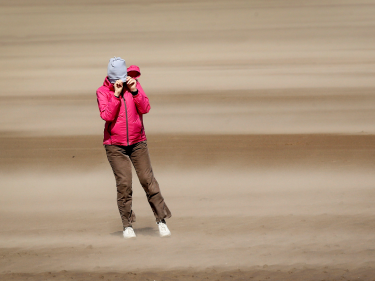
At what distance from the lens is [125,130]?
5.28 m

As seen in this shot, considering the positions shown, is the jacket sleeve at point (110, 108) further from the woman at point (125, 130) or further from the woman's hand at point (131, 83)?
the woman's hand at point (131, 83)

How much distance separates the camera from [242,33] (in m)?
13.5

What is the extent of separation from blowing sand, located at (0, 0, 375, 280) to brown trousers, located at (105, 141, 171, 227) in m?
0.34

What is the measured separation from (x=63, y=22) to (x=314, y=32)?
617cm

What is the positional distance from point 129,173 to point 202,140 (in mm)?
3727

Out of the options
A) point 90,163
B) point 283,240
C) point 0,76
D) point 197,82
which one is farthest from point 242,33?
point 283,240

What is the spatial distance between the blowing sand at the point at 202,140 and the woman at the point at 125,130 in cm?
45

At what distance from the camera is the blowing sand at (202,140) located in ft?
17.0

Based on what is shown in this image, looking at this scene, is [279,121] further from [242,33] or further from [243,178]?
[242,33]

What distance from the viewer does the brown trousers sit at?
5.38 metres

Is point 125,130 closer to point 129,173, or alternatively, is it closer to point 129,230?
point 129,173

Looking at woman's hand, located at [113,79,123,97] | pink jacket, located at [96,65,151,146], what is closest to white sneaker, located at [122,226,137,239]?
pink jacket, located at [96,65,151,146]

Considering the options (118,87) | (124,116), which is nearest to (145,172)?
(124,116)

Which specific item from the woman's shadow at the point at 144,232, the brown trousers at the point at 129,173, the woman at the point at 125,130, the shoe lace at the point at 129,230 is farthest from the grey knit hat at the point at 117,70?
the woman's shadow at the point at 144,232
